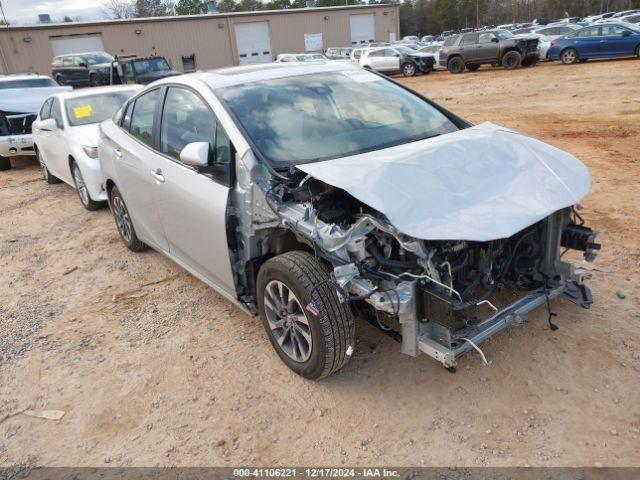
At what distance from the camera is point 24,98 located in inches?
443

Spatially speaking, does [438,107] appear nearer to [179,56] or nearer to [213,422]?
[213,422]

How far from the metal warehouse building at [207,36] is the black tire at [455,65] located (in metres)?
17.1

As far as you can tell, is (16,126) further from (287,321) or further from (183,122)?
(287,321)

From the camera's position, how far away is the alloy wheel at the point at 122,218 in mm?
5148

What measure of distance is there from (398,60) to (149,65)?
11230 mm

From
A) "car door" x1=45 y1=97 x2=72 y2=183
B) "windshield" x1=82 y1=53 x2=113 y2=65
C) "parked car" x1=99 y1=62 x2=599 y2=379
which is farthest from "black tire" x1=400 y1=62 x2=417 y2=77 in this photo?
"parked car" x1=99 y1=62 x2=599 y2=379

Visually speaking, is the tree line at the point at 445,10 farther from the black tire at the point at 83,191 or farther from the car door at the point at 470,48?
the black tire at the point at 83,191

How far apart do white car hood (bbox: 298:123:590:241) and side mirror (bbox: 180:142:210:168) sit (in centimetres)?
66

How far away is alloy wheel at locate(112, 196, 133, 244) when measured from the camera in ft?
16.9

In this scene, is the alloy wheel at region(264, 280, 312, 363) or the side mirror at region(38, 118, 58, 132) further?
the side mirror at region(38, 118, 58, 132)

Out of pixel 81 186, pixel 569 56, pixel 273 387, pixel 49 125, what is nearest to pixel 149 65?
pixel 49 125

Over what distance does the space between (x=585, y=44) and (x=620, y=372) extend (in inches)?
792

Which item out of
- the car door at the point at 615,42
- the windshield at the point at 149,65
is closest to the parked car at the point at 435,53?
the car door at the point at 615,42

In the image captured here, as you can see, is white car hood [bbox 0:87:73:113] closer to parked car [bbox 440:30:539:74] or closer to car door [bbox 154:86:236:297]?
car door [bbox 154:86:236:297]
